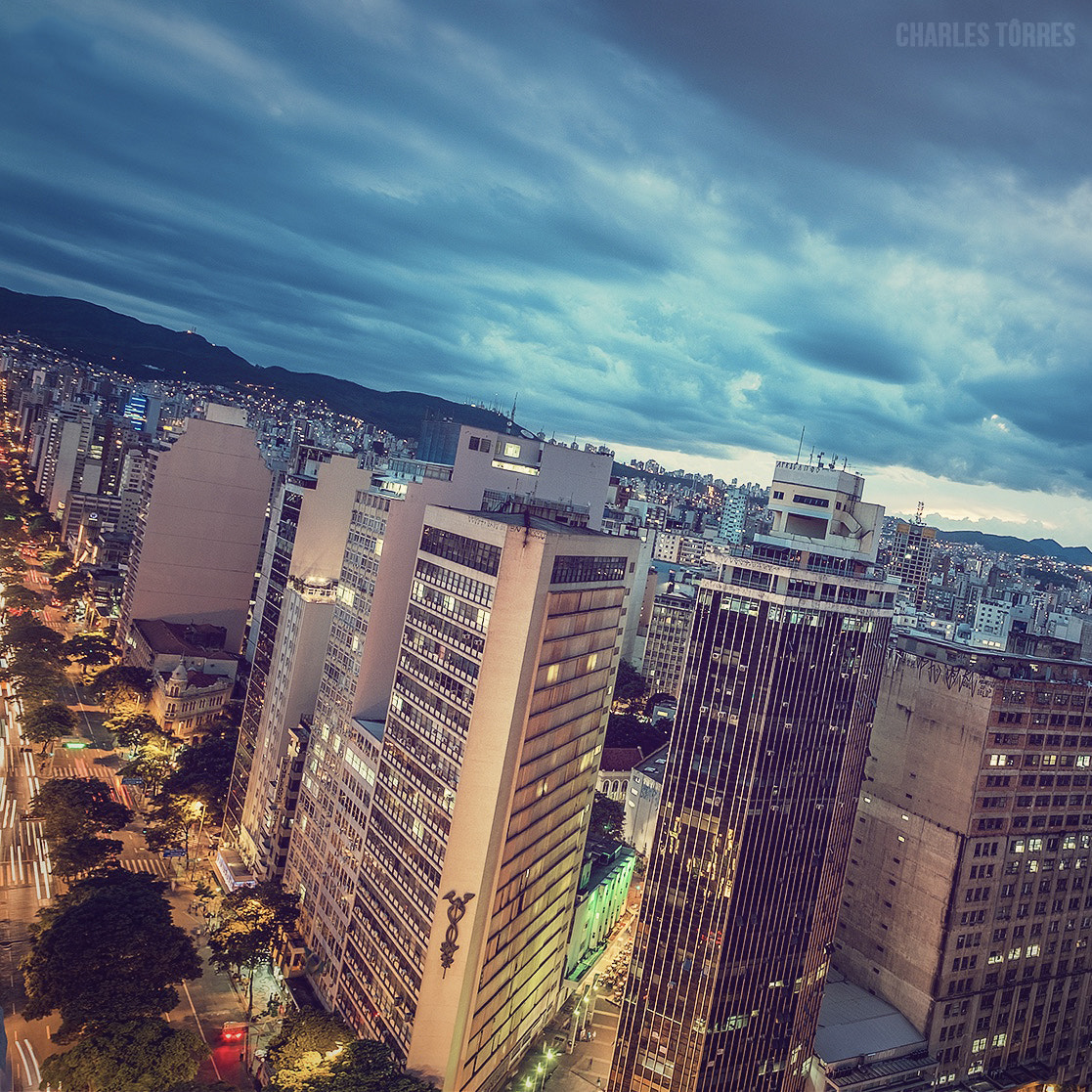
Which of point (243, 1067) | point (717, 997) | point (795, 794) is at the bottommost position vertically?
point (243, 1067)

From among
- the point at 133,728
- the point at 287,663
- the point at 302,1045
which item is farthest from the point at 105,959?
the point at 133,728

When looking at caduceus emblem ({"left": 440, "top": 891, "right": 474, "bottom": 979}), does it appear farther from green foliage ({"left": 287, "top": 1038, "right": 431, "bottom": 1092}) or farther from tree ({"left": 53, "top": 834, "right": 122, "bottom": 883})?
tree ({"left": 53, "top": 834, "right": 122, "bottom": 883})

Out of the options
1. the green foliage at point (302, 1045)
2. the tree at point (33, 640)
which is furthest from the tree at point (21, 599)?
the green foliage at point (302, 1045)

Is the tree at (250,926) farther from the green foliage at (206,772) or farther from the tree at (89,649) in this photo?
the tree at (89,649)

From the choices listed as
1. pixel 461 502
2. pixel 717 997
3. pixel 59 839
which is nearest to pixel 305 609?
pixel 461 502

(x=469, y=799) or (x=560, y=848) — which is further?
(x=560, y=848)

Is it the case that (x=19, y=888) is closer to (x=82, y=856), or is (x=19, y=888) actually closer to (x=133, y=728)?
(x=82, y=856)

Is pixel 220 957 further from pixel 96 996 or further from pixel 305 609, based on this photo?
pixel 305 609
